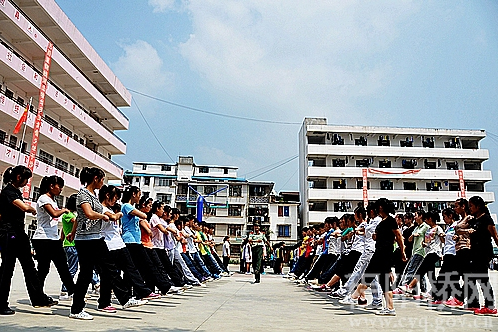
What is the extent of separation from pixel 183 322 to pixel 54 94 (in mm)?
24227

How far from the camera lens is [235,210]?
48.9 meters

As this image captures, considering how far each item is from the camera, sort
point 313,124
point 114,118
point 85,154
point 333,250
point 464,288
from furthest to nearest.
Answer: point 313,124
point 114,118
point 85,154
point 333,250
point 464,288

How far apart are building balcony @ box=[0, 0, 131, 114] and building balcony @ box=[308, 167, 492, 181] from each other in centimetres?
2127

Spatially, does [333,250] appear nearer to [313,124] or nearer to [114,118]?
[114,118]

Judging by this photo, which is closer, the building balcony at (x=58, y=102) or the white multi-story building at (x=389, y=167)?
the building balcony at (x=58, y=102)

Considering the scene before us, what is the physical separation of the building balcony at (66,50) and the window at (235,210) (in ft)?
55.4

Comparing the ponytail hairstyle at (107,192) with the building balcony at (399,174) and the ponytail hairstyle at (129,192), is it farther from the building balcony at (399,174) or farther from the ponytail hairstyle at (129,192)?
the building balcony at (399,174)

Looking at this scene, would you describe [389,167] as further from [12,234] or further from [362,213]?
[12,234]

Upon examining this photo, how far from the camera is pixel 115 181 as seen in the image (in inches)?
1592

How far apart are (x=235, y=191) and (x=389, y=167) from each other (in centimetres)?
1692

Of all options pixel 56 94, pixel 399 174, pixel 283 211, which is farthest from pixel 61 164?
pixel 399 174

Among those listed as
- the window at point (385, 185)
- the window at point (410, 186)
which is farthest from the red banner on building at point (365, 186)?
the window at point (410, 186)

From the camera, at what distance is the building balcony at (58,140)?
22091 mm

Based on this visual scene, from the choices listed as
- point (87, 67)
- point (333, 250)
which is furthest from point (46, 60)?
point (333, 250)
